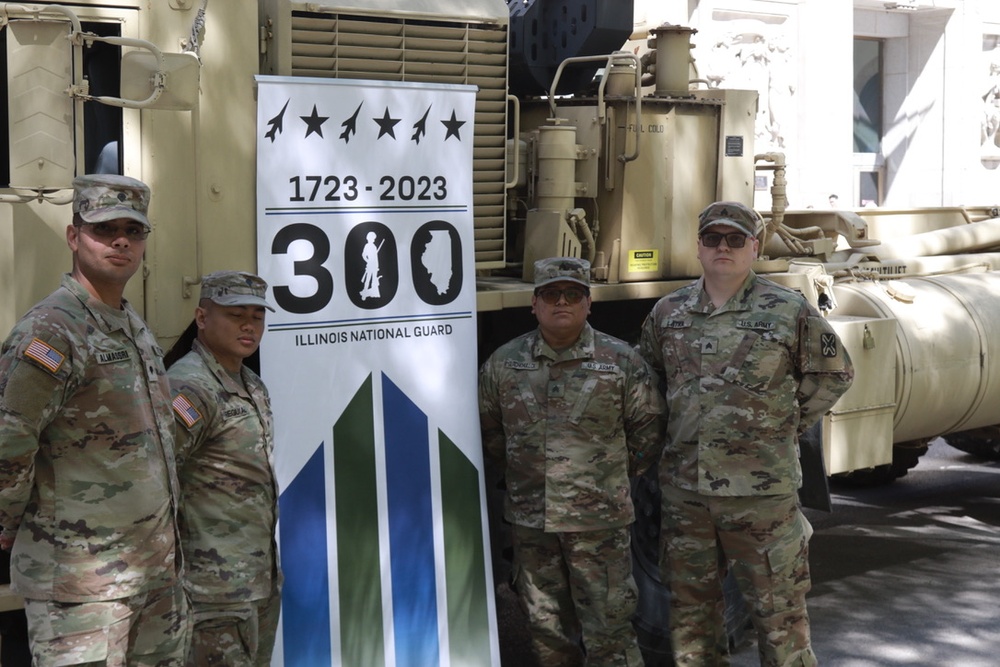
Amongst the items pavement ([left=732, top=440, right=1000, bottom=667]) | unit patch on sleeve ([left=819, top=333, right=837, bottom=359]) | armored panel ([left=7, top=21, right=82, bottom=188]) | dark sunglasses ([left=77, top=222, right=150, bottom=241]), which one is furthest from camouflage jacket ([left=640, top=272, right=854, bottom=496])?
armored panel ([left=7, top=21, right=82, bottom=188])

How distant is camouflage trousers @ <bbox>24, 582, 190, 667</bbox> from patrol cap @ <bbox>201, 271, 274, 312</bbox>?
35.4 inches

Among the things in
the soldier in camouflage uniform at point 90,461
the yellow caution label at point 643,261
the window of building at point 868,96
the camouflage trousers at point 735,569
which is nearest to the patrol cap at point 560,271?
the yellow caution label at point 643,261

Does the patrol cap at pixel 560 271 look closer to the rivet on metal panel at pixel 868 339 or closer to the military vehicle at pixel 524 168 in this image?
the military vehicle at pixel 524 168

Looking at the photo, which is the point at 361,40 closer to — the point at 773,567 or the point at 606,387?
the point at 606,387

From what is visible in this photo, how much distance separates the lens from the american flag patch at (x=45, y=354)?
3434 mm

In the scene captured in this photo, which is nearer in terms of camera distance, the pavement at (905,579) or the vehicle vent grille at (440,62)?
the vehicle vent grille at (440,62)

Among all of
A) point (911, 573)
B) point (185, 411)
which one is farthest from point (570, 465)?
point (911, 573)

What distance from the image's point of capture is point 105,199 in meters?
3.63

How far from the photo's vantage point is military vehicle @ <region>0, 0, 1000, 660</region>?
4020mm

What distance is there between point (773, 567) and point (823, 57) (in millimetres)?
13063

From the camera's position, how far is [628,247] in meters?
5.73

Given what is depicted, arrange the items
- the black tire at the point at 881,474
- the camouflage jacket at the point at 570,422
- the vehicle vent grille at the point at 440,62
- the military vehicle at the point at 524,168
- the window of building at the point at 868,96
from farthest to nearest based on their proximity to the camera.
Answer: the window of building at the point at 868,96
the black tire at the point at 881,474
the camouflage jacket at the point at 570,422
the vehicle vent grille at the point at 440,62
the military vehicle at the point at 524,168

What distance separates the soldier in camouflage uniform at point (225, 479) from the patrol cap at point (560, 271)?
1.15 metres

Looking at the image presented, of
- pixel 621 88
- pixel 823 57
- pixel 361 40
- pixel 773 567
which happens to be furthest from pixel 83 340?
pixel 823 57
